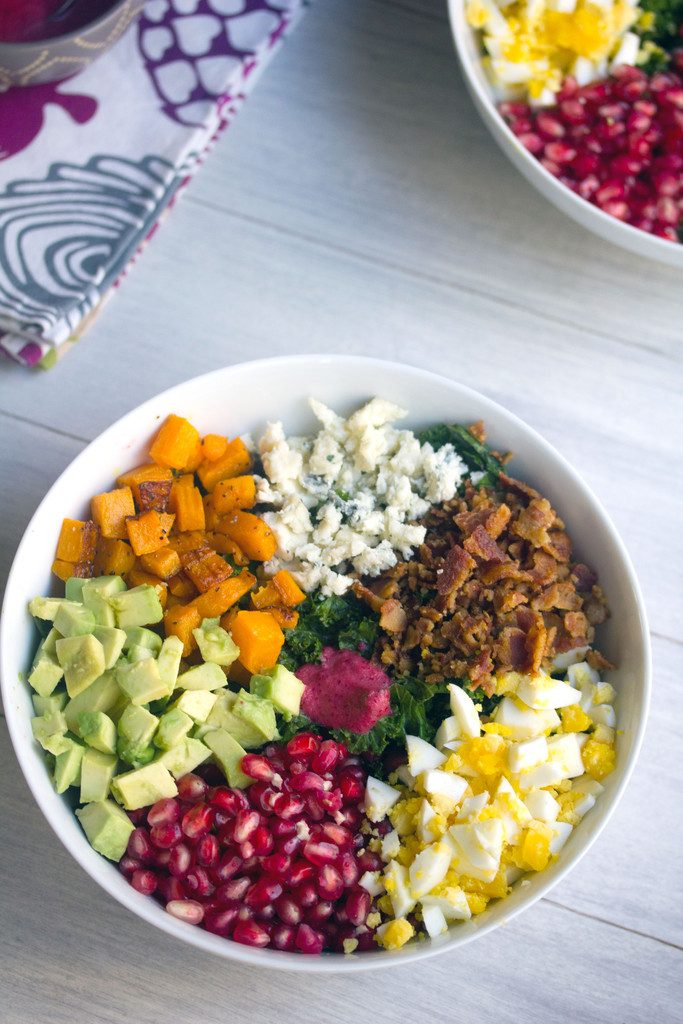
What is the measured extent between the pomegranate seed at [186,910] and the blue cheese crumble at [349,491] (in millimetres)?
575

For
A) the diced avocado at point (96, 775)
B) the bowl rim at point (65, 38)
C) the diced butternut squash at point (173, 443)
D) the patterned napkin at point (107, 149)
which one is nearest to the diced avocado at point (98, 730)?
the diced avocado at point (96, 775)

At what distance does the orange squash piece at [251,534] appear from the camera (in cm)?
176

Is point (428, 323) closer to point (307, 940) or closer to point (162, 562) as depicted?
point (162, 562)

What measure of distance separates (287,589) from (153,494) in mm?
312

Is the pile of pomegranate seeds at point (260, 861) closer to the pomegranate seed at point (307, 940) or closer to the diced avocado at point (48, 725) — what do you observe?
the pomegranate seed at point (307, 940)

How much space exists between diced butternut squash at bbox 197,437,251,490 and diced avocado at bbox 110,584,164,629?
0.91ft

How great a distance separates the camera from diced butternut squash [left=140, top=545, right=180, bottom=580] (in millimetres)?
1743

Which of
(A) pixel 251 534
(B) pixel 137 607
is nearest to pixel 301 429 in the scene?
(A) pixel 251 534

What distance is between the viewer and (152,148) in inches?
83.4

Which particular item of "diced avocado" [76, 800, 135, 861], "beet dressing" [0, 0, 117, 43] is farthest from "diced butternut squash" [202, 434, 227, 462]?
"beet dressing" [0, 0, 117, 43]

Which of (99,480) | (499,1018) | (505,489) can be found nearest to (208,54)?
(99,480)

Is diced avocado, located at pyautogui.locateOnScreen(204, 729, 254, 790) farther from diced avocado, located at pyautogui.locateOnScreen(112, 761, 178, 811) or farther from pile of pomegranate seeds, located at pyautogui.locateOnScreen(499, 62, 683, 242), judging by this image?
pile of pomegranate seeds, located at pyautogui.locateOnScreen(499, 62, 683, 242)

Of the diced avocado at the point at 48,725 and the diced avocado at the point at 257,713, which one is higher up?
the diced avocado at the point at 48,725

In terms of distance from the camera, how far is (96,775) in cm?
160
